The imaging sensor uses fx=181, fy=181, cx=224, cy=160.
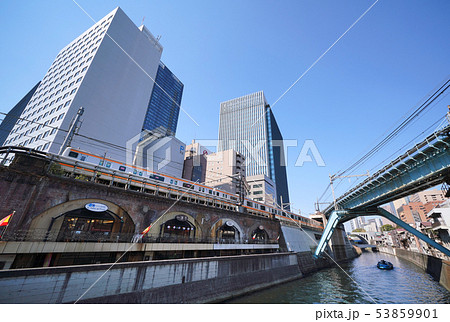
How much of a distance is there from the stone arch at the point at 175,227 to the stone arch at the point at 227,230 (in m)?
3.03

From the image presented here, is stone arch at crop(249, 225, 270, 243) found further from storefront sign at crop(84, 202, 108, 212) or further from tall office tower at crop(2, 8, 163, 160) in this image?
tall office tower at crop(2, 8, 163, 160)

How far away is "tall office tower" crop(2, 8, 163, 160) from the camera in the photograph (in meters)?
44.0

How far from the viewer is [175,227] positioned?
22750 mm

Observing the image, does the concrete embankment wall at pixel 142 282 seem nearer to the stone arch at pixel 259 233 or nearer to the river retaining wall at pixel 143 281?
the river retaining wall at pixel 143 281

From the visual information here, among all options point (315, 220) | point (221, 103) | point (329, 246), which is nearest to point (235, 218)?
point (329, 246)

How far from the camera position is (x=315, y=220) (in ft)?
212

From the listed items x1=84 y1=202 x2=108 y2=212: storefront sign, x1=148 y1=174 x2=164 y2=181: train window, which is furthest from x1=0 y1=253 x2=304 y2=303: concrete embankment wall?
x1=148 y1=174 x2=164 y2=181: train window

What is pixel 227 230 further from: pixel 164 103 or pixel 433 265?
pixel 164 103

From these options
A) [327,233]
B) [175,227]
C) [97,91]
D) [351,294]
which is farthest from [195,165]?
[351,294]

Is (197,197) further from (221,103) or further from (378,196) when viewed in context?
(221,103)

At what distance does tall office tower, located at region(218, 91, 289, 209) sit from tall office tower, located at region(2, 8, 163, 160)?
61.2 metres

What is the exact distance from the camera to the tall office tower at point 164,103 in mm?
99625

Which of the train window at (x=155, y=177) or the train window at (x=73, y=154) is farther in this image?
the train window at (x=155, y=177)

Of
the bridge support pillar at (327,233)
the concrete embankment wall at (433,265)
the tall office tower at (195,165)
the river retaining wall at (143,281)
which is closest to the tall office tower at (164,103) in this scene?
the tall office tower at (195,165)
